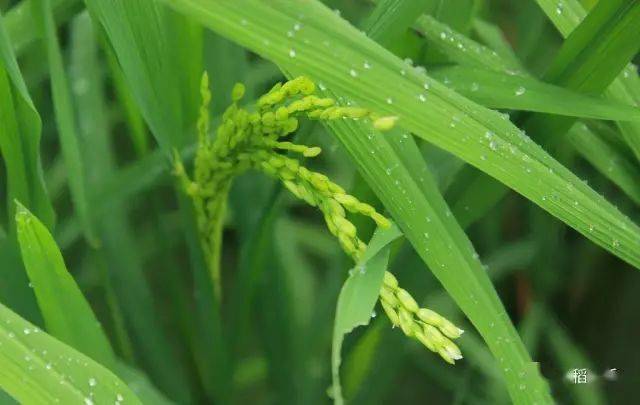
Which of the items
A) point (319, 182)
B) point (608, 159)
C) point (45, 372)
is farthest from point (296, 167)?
point (608, 159)

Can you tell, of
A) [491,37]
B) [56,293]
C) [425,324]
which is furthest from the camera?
[491,37]

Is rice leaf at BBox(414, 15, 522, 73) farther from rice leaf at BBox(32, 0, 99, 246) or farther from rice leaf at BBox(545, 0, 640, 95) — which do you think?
rice leaf at BBox(32, 0, 99, 246)

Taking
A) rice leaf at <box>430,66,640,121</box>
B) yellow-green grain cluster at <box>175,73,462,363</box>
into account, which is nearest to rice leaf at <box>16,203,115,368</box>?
yellow-green grain cluster at <box>175,73,462,363</box>

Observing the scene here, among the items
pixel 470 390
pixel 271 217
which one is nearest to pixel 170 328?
pixel 470 390

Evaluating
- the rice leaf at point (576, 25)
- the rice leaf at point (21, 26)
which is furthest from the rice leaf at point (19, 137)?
the rice leaf at point (576, 25)

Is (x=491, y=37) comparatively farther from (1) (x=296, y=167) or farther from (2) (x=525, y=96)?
(1) (x=296, y=167)

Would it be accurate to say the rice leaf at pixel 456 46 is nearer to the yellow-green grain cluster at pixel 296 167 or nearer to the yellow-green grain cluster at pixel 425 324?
the yellow-green grain cluster at pixel 296 167

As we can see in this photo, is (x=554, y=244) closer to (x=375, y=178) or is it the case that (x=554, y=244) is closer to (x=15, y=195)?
(x=375, y=178)
